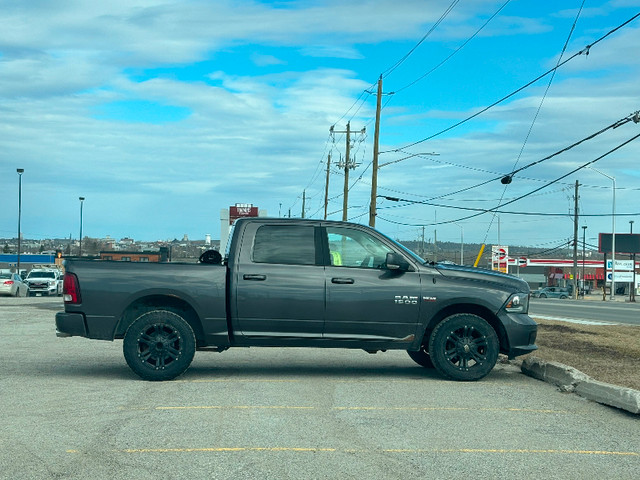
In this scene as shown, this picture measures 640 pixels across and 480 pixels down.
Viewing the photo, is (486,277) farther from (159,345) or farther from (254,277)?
(159,345)

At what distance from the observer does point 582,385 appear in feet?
31.0

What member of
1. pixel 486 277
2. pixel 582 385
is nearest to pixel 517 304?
pixel 486 277

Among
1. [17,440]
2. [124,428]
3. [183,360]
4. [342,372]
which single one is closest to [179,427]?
[124,428]

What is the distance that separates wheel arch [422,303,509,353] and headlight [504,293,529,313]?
22cm

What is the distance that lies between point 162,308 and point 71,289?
3.73 feet

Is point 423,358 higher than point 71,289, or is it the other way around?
point 71,289

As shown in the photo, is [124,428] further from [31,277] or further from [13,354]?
[31,277]

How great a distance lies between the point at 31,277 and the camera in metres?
48.9

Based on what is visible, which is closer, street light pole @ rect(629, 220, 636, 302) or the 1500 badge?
the 1500 badge

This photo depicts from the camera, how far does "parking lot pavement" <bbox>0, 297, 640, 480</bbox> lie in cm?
596

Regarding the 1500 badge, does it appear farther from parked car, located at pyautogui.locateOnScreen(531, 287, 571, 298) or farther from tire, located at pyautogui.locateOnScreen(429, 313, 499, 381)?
parked car, located at pyautogui.locateOnScreen(531, 287, 571, 298)

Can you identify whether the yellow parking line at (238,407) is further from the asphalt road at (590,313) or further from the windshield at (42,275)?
the windshield at (42,275)

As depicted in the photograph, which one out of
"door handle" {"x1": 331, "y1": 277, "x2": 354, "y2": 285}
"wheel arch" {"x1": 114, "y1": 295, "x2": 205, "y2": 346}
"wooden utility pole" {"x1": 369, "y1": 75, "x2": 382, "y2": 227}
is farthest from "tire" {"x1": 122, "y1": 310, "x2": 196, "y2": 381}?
"wooden utility pole" {"x1": 369, "y1": 75, "x2": 382, "y2": 227}

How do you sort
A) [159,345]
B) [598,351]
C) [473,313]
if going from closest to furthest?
[159,345] < [473,313] < [598,351]
